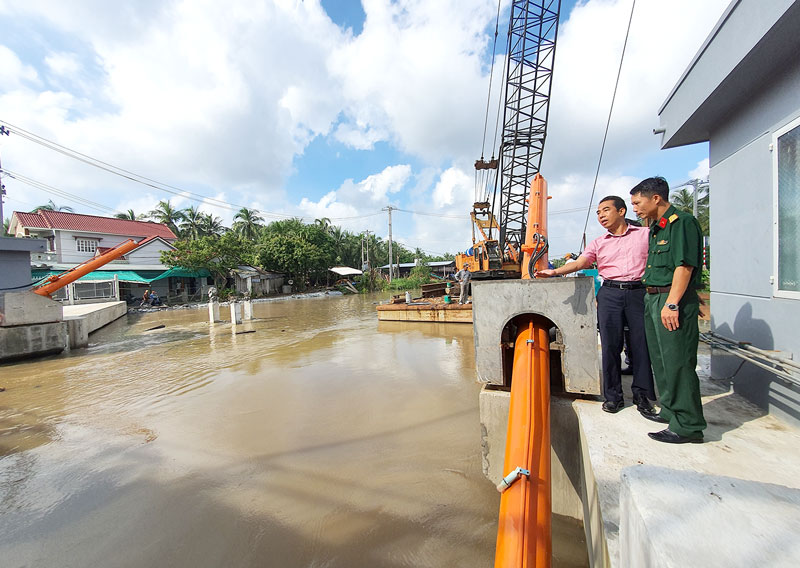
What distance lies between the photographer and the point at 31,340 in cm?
995

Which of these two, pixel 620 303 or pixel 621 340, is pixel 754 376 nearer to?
pixel 621 340

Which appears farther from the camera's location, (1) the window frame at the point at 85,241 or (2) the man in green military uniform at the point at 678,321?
(1) the window frame at the point at 85,241

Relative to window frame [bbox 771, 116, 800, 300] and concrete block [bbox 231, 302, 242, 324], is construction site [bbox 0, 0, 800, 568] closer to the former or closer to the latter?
window frame [bbox 771, 116, 800, 300]

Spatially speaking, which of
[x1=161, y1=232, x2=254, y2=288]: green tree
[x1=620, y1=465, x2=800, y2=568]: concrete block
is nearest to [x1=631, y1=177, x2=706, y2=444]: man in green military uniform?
[x1=620, y1=465, x2=800, y2=568]: concrete block

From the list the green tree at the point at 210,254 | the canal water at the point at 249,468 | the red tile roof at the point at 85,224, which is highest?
the red tile roof at the point at 85,224

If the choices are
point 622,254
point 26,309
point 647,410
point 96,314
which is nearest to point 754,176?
point 622,254

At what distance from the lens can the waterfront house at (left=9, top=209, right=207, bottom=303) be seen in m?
22.7

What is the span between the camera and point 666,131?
423 centimetres

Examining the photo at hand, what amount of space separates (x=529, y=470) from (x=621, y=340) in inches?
59.3

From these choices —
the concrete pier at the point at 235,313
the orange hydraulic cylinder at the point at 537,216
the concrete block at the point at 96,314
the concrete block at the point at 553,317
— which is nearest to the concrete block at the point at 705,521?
the concrete block at the point at 553,317

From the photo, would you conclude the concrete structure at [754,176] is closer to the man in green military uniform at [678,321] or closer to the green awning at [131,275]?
the man in green military uniform at [678,321]

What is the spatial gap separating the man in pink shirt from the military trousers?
0.42 meters

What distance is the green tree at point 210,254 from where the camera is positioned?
2420 centimetres

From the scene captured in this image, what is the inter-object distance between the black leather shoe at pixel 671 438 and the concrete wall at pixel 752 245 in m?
0.94
